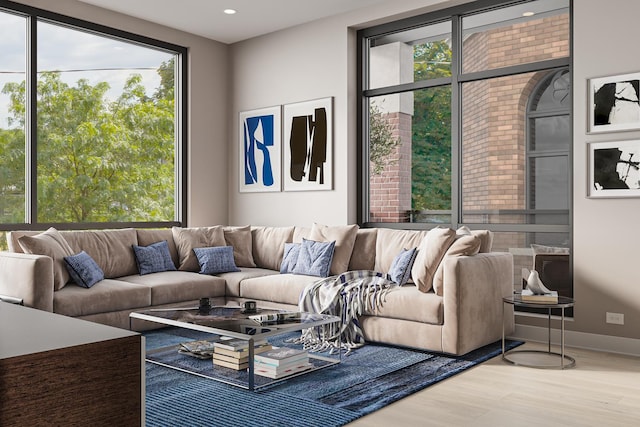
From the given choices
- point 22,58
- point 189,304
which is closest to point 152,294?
point 189,304

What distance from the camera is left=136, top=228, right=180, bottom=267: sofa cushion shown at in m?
5.48

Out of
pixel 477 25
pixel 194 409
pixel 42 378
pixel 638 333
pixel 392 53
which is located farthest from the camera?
pixel 392 53

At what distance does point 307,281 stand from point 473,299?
1.41 meters

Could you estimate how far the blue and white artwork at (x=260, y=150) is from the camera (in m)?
6.46

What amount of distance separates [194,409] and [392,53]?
4.10 m

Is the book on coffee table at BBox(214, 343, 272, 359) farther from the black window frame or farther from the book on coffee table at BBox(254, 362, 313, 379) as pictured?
the black window frame

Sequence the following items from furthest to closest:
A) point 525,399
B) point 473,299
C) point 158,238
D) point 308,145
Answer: point 308,145 → point 158,238 → point 473,299 → point 525,399

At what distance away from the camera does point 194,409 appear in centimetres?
293

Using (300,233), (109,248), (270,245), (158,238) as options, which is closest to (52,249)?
(109,248)

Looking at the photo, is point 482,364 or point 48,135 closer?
point 482,364

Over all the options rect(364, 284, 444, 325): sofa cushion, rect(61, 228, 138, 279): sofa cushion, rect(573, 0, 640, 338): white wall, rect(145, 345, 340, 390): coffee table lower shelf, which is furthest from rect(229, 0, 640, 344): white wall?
rect(145, 345, 340, 390): coffee table lower shelf

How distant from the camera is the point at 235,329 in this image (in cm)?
333

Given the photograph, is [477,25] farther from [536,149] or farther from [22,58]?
[22,58]

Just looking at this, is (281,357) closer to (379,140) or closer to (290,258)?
(290,258)
